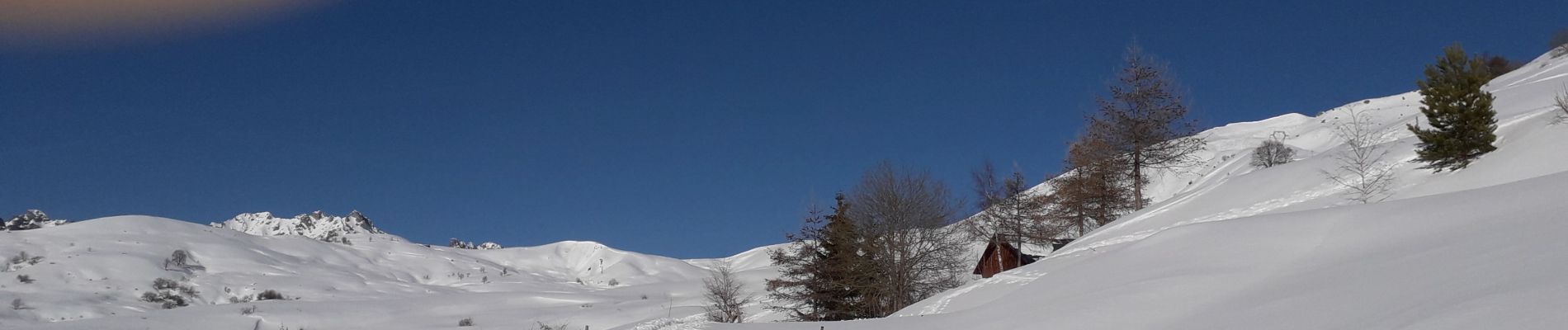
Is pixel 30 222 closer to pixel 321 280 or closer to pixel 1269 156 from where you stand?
pixel 321 280

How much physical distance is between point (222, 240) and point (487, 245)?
210ft

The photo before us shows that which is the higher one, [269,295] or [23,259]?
[23,259]

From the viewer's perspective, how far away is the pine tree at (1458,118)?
19703 millimetres

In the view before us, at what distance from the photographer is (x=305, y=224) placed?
11125 cm

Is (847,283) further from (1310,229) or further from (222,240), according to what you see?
(222,240)

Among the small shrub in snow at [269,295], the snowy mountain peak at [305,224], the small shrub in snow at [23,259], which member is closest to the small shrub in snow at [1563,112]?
the small shrub in snow at [269,295]

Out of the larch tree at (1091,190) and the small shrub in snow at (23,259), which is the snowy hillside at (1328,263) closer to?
the larch tree at (1091,190)

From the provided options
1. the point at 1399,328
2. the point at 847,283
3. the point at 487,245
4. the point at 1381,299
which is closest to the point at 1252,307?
the point at 1381,299

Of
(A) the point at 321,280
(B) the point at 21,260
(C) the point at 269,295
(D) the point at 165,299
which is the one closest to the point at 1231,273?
(C) the point at 269,295

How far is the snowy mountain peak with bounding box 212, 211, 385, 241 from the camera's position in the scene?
106 m

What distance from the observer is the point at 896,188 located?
33.1 metres

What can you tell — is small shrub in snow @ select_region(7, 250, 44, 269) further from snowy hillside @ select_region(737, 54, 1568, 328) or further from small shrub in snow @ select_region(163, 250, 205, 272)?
snowy hillside @ select_region(737, 54, 1568, 328)

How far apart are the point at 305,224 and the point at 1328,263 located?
11956 centimetres

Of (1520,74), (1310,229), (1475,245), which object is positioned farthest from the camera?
(1520,74)
